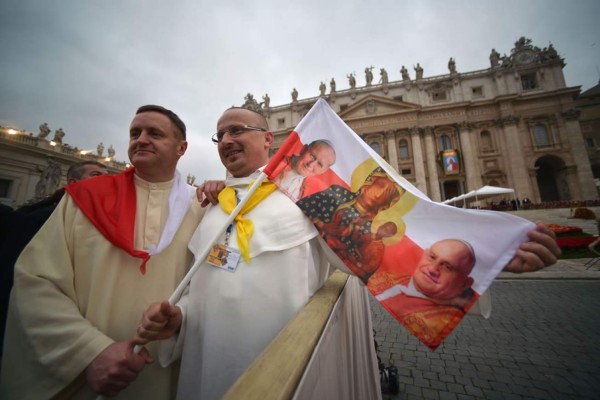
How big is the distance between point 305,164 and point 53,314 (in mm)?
1655

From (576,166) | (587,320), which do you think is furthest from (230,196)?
(576,166)

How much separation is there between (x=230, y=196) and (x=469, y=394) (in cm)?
328

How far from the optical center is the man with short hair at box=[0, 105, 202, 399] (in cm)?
112

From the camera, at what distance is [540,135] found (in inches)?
974

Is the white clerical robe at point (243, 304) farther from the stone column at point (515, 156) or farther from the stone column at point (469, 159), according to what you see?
the stone column at point (515, 156)

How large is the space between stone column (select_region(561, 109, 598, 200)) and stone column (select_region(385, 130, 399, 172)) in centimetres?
1667

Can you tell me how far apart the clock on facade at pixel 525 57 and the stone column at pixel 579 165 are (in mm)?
7895

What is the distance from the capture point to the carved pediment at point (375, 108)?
27484 mm

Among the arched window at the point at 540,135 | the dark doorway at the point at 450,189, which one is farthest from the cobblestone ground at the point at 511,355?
the arched window at the point at 540,135

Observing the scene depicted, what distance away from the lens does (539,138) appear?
24.7 meters

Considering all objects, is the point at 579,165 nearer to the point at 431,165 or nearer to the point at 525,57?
the point at 431,165

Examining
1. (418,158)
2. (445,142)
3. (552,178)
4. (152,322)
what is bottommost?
(152,322)

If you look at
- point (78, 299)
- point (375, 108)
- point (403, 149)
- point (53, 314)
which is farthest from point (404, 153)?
point (53, 314)

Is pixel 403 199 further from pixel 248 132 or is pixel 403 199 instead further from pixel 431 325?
pixel 248 132
